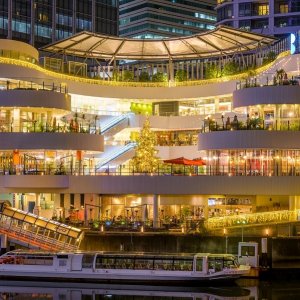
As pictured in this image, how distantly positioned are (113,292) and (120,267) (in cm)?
353

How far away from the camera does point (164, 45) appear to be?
93.8 m

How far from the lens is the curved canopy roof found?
87438 millimetres

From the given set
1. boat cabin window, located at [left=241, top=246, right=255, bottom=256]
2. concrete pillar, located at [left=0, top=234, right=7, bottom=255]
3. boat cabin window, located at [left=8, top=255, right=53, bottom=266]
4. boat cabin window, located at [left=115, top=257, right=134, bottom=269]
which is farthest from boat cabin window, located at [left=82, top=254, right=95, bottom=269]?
boat cabin window, located at [left=241, top=246, right=255, bottom=256]

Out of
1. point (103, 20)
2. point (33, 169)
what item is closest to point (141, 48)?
point (33, 169)

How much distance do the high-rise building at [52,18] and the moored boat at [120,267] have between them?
91500 millimetres

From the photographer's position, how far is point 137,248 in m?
60.1

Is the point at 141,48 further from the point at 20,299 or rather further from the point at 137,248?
the point at 20,299

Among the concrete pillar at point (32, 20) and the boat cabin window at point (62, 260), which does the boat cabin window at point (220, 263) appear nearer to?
the boat cabin window at point (62, 260)

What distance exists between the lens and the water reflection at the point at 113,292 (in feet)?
168

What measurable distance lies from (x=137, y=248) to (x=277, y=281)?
1001cm

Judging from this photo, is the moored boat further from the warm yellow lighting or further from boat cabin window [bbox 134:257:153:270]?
the warm yellow lighting

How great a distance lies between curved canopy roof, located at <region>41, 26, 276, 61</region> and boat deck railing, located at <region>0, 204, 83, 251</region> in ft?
94.6

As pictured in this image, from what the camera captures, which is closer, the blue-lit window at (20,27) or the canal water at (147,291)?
the canal water at (147,291)

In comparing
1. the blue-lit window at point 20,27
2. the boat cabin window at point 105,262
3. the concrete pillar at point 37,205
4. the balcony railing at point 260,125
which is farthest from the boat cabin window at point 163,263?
the blue-lit window at point 20,27
